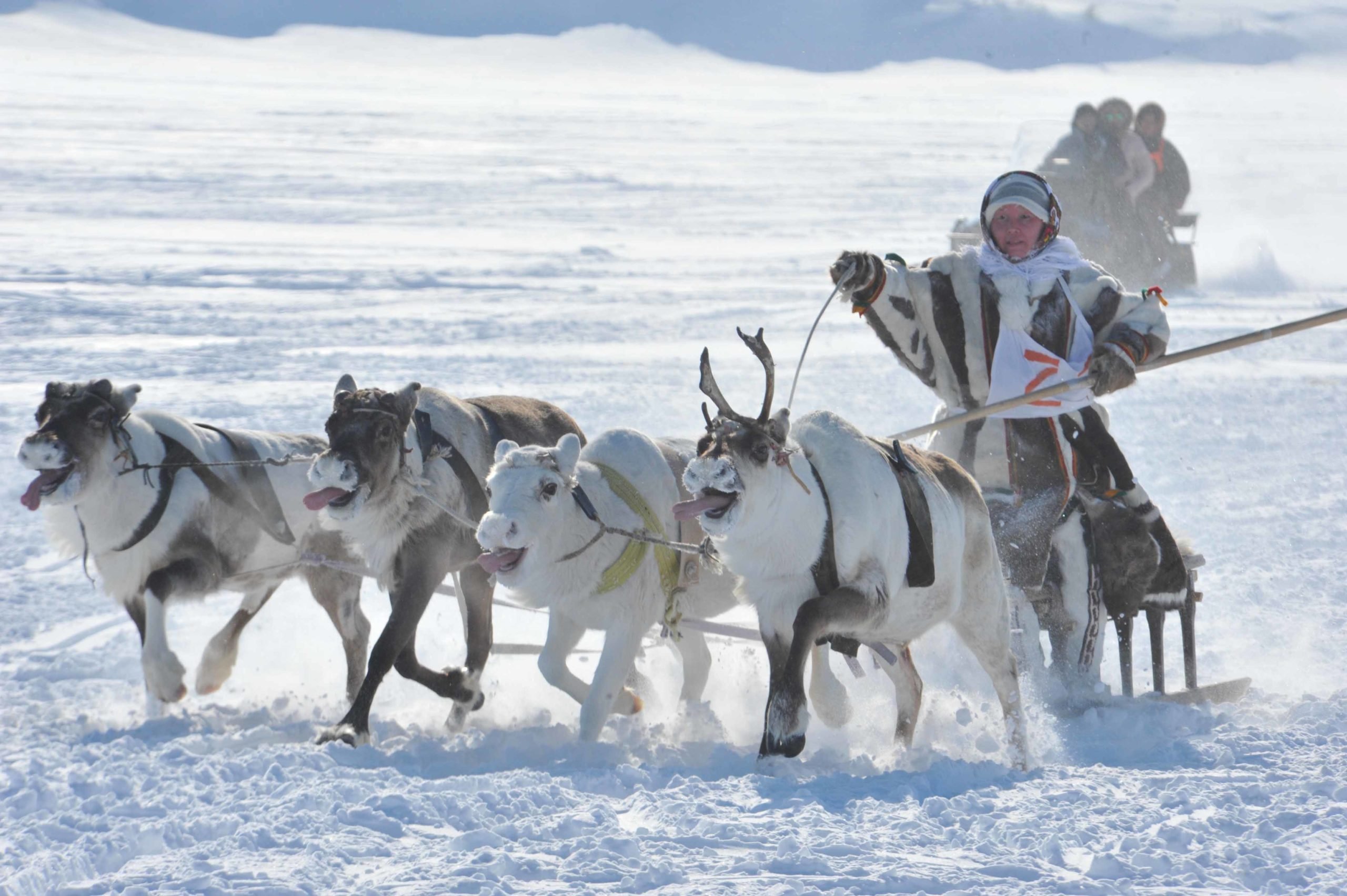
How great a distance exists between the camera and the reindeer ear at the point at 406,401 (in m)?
5.38

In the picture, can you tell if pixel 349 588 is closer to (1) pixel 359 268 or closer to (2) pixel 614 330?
(2) pixel 614 330

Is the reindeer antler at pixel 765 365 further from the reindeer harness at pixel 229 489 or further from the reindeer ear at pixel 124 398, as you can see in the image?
the reindeer ear at pixel 124 398

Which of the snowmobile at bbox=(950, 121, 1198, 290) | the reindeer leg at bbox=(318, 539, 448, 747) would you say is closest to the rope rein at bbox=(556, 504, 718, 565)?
the reindeer leg at bbox=(318, 539, 448, 747)

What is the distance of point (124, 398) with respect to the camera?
5688 millimetres

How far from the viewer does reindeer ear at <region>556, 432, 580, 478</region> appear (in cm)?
509

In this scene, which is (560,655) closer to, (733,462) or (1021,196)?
(733,462)

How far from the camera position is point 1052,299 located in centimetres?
566

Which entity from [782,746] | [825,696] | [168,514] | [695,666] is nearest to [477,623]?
[695,666]

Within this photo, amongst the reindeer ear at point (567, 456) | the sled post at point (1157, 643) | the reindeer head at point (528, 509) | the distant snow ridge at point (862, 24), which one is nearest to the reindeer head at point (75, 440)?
the reindeer head at point (528, 509)

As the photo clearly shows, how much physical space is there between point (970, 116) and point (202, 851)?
2367 inches

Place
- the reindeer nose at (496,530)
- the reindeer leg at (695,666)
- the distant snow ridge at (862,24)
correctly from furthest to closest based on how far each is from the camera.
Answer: the distant snow ridge at (862,24) < the reindeer leg at (695,666) < the reindeer nose at (496,530)

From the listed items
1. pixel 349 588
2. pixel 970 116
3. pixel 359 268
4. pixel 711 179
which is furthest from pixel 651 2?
pixel 349 588

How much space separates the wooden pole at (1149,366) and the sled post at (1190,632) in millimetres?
923

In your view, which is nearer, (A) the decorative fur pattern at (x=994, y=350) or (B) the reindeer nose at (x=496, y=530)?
(B) the reindeer nose at (x=496, y=530)
